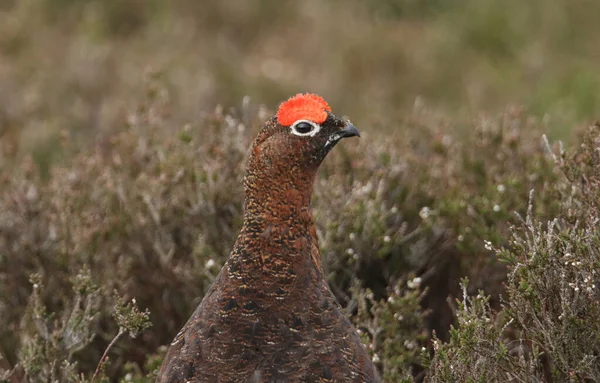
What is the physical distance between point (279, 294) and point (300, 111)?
676mm

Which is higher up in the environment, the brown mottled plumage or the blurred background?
the blurred background

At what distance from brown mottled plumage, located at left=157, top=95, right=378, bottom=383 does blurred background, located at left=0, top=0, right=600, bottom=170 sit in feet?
14.7

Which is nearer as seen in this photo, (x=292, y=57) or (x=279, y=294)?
(x=279, y=294)

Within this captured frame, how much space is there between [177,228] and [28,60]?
5167 mm

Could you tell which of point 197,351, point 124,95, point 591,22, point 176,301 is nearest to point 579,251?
point 197,351

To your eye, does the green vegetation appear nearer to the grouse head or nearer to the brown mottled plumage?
the brown mottled plumage

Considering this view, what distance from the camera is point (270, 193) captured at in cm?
318

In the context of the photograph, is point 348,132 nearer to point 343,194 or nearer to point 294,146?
point 294,146

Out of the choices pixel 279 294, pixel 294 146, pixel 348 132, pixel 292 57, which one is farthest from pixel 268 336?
pixel 292 57

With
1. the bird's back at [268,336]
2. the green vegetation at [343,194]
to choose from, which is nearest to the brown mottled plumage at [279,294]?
the bird's back at [268,336]

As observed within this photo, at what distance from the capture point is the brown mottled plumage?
2.93 meters

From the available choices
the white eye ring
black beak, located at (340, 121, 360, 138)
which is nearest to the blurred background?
black beak, located at (340, 121, 360, 138)

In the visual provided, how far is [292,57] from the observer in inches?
A: 402

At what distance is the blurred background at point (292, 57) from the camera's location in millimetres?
8461
